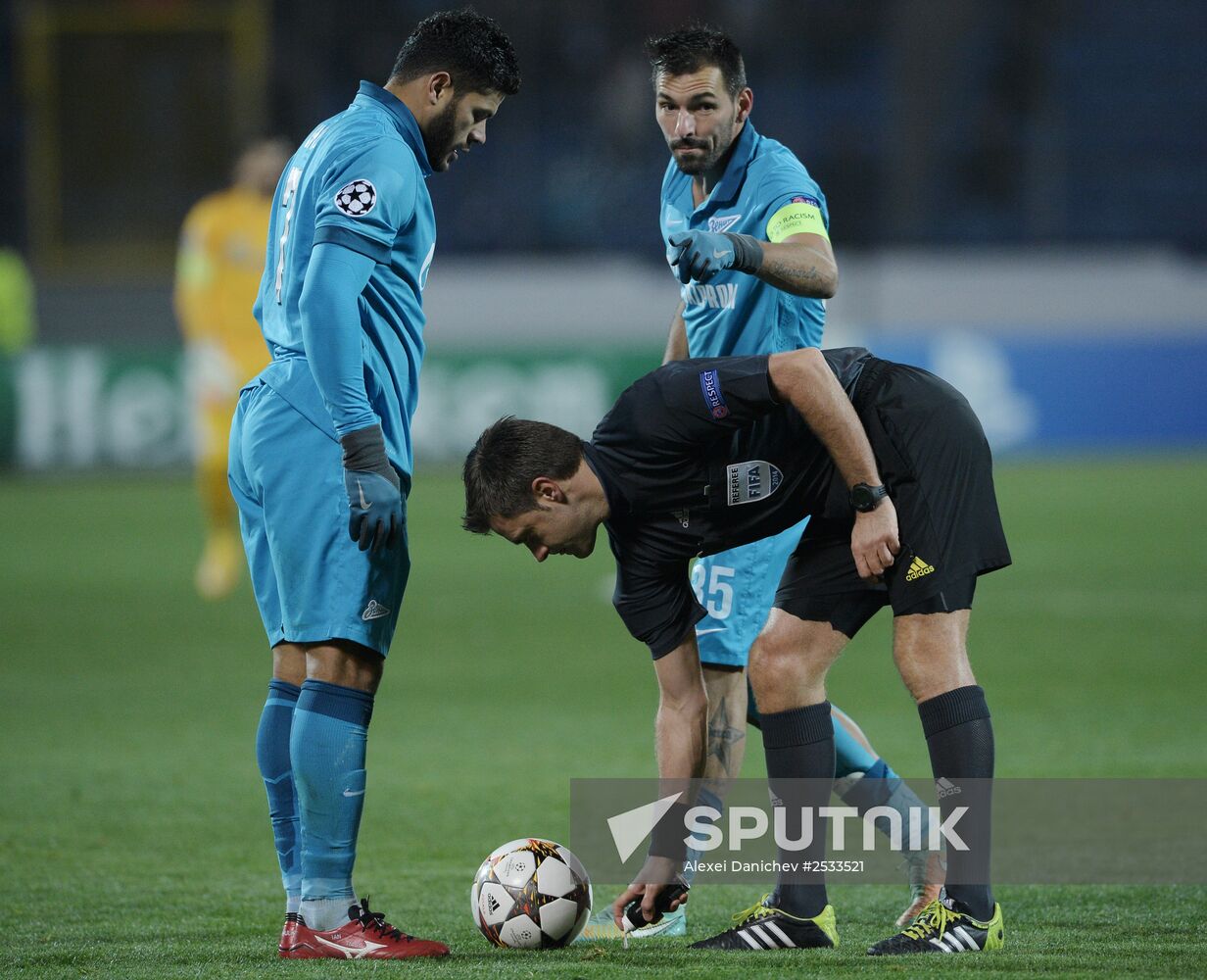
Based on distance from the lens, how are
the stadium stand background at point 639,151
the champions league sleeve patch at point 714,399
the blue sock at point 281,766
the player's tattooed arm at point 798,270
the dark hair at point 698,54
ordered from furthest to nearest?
the stadium stand background at point 639,151, the dark hair at point 698,54, the blue sock at point 281,766, the player's tattooed arm at point 798,270, the champions league sleeve patch at point 714,399

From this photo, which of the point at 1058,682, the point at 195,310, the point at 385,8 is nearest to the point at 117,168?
the point at 385,8

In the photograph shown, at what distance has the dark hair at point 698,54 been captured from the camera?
14.7 ft

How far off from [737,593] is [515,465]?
105 centimetres

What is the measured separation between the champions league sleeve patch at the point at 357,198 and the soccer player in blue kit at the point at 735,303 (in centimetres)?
95

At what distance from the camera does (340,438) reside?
3818mm

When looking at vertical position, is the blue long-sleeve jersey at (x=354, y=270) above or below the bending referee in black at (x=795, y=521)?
above

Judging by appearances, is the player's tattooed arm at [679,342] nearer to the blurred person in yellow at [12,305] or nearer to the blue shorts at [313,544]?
the blue shorts at [313,544]

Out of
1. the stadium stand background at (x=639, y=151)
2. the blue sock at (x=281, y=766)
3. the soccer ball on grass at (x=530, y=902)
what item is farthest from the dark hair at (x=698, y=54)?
the stadium stand background at (x=639, y=151)

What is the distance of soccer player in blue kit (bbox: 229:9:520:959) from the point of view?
12.5 feet

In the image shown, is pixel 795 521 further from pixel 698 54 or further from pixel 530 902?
pixel 698 54

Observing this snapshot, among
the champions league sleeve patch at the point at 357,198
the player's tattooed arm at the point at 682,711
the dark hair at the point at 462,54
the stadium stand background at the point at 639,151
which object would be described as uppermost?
the stadium stand background at the point at 639,151

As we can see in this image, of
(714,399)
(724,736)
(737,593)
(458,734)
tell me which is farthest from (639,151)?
(714,399)

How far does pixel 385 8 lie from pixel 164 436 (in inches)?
312

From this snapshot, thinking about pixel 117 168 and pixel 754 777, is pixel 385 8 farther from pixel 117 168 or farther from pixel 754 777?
pixel 754 777
